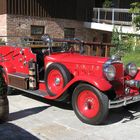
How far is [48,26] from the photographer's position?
19312mm

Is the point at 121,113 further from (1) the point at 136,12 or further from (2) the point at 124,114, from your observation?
(1) the point at 136,12

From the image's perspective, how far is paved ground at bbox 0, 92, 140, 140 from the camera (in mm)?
5527

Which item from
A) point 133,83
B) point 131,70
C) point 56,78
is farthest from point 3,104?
point 131,70

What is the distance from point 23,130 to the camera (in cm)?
581

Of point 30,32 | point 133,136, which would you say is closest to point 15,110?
point 133,136

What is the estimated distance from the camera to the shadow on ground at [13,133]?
539 centimetres

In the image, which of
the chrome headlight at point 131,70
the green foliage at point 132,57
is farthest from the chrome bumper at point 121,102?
the green foliage at point 132,57

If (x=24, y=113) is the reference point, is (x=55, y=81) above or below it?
above

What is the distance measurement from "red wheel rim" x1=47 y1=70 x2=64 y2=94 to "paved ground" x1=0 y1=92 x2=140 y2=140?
1.57ft

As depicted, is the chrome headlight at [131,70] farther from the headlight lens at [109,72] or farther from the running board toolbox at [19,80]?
the running board toolbox at [19,80]

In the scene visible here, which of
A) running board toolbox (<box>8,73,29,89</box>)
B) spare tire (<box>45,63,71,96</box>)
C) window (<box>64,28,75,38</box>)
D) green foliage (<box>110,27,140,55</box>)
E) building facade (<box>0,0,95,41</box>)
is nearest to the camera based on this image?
spare tire (<box>45,63,71,96</box>)

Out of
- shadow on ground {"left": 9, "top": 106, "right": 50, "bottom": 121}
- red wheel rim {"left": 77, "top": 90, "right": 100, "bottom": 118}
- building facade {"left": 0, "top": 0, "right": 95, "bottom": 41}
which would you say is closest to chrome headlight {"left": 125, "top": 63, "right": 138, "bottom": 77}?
red wheel rim {"left": 77, "top": 90, "right": 100, "bottom": 118}

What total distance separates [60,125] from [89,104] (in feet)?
2.26

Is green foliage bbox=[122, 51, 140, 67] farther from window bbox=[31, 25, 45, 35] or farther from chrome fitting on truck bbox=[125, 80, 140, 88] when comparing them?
chrome fitting on truck bbox=[125, 80, 140, 88]
